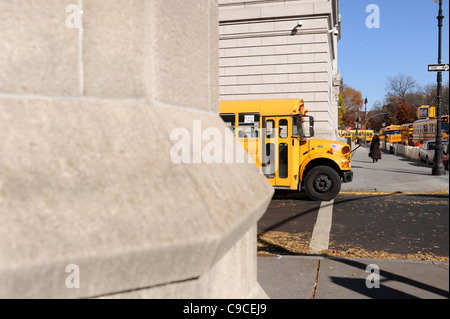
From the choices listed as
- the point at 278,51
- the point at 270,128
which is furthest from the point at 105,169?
the point at 278,51

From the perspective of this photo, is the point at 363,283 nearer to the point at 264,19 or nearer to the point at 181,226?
the point at 181,226

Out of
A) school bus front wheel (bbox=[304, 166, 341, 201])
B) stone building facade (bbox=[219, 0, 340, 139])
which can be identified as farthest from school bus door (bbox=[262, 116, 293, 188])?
stone building facade (bbox=[219, 0, 340, 139])

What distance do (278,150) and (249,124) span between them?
3.62 feet

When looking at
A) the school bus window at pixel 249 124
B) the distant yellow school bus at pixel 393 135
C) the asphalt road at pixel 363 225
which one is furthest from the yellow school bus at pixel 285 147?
the distant yellow school bus at pixel 393 135

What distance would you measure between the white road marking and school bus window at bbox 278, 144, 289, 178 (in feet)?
4.89

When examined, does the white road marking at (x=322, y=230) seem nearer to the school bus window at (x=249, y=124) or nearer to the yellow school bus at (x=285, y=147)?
the yellow school bus at (x=285, y=147)

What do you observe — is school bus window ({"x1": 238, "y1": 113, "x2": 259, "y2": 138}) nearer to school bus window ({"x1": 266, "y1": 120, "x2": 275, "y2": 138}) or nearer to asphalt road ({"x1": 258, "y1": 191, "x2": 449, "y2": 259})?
school bus window ({"x1": 266, "y1": 120, "x2": 275, "y2": 138})

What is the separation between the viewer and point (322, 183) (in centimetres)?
1163

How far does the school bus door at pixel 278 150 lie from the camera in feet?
37.6

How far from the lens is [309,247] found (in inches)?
255

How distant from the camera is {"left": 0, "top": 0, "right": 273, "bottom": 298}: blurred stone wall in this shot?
3.99ft
